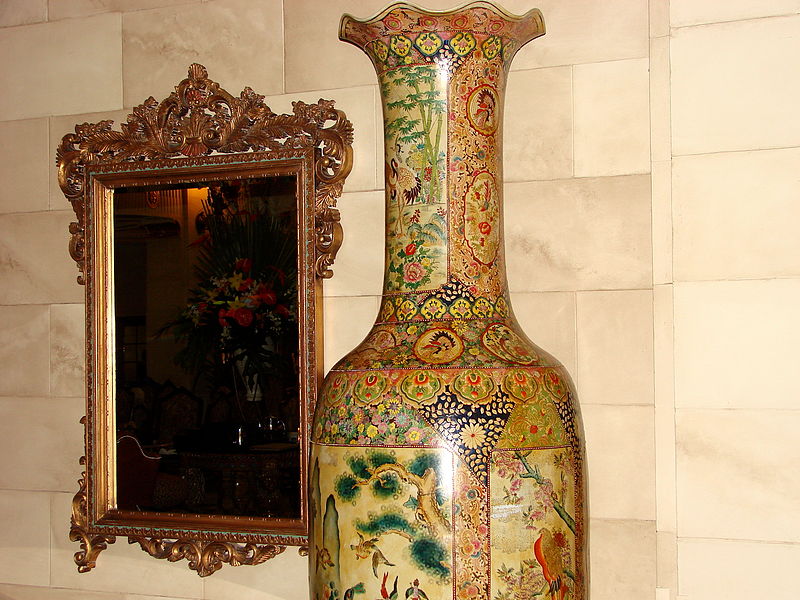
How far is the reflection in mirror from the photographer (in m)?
1.89

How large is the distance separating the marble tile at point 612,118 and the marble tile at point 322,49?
1.32ft

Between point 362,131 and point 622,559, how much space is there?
0.90m

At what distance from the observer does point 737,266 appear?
65.4 inches

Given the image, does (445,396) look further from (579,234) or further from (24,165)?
(24,165)

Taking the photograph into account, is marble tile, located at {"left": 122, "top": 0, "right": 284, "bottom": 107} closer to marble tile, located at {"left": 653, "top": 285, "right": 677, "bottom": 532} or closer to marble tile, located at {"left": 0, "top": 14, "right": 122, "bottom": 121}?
marble tile, located at {"left": 0, "top": 14, "right": 122, "bottom": 121}

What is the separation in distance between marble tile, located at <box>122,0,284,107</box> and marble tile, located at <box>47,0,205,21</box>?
0.02 m

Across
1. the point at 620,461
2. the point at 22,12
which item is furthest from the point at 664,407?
the point at 22,12

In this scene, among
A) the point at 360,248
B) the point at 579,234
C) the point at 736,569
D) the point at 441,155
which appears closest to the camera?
the point at 441,155

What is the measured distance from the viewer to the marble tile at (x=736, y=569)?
1.62 metres

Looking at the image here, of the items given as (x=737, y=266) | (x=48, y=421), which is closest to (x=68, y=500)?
(x=48, y=421)

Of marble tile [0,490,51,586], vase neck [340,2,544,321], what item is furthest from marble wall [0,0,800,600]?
marble tile [0,490,51,586]

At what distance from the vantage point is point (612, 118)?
174 centimetres

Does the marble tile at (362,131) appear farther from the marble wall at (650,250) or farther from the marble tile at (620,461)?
the marble tile at (620,461)

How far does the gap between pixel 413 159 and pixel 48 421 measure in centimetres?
105
